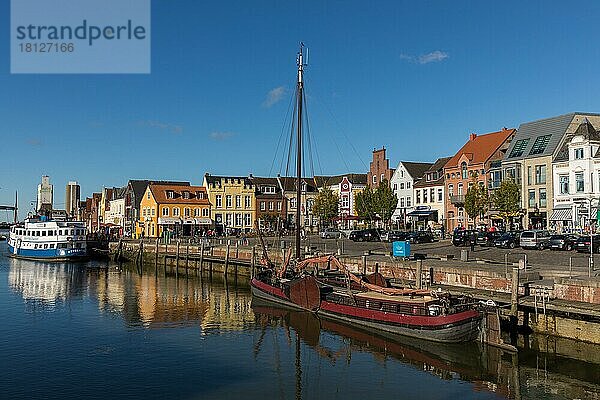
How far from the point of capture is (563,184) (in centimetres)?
5659

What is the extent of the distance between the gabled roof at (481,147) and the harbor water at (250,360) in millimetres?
43915

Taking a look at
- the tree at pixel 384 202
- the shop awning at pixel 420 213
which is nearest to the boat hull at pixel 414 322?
the tree at pixel 384 202

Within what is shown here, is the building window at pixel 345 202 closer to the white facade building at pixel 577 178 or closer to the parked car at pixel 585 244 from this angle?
the white facade building at pixel 577 178

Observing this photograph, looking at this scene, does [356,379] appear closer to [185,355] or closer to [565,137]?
[185,355]

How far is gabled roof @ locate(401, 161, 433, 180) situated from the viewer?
8162 centimetres

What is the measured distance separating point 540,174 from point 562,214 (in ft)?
18.1

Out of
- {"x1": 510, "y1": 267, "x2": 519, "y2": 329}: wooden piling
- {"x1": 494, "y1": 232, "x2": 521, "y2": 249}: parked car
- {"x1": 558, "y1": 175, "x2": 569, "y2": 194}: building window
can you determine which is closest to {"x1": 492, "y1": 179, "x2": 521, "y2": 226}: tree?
{"x1": 558, "y1": 175, "x2": 569, "y2": 194}: building window

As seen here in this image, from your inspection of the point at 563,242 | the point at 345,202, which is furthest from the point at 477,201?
the point at 345,202

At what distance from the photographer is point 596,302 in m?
22.9

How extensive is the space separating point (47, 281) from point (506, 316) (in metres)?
36.8

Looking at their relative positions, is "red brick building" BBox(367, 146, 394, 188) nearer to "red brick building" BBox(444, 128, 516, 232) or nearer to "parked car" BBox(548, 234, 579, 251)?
"red brick building" BBox(444, 128, 516, 232)

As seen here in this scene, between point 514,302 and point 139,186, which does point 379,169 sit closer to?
point 139,186

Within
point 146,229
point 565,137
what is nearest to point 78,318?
point 565,137

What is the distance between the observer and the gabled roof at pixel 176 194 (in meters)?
85.6
